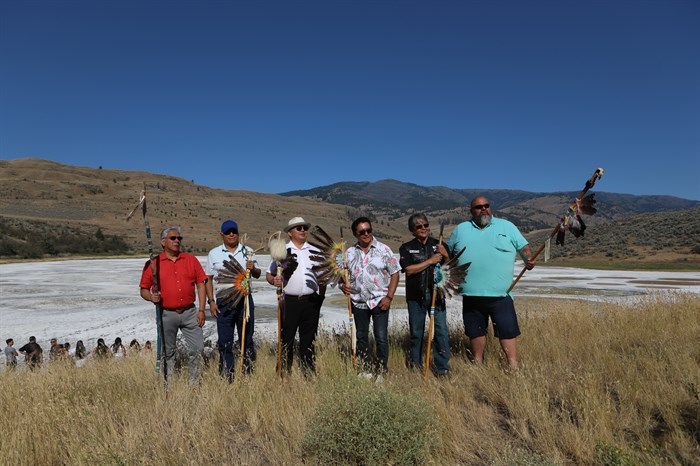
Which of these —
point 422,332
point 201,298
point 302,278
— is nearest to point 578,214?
point 422,332

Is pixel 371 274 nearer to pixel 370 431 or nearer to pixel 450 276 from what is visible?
pixel 450 276

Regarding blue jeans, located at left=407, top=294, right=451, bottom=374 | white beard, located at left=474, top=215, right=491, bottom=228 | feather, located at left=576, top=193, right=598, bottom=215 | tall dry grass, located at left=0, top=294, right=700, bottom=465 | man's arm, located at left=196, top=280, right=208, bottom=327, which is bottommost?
tall dry grass, located at left=0, top=294, right=700, bottom=465

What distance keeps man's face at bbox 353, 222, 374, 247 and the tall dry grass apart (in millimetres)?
1419

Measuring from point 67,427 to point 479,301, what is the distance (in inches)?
156

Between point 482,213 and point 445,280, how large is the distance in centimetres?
83

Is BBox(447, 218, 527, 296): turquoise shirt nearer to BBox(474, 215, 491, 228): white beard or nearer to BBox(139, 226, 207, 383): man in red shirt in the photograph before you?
BBox(474, 215, 491, 228): white beard

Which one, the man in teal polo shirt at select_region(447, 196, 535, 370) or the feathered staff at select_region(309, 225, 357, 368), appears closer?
the man in teal polo shirt at select_region(447, 196, 535, 370)

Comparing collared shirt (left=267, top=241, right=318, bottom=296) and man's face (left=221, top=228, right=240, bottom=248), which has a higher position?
man's face (left=221, top=228, right=240, bottom=248)

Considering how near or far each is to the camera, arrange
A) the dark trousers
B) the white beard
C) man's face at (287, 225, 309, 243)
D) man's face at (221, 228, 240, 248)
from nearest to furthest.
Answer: the white beard → the dark trousers → man's face at (287, 225, 309, 243) → man's face at (221, 228, 240, 248)

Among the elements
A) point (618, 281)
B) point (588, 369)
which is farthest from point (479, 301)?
point (618, 281)

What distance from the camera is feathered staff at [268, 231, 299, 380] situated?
5055 mm

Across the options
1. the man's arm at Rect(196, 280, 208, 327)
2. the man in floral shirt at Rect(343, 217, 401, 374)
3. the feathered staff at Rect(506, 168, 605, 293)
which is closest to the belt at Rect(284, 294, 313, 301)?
the man in floral shirt at Rect(343, 217, 401, 374)

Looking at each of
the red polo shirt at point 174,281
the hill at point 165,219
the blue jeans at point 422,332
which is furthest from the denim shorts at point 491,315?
the red polo shirt at point 174,281

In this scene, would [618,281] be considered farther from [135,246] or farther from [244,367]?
[135,246]
